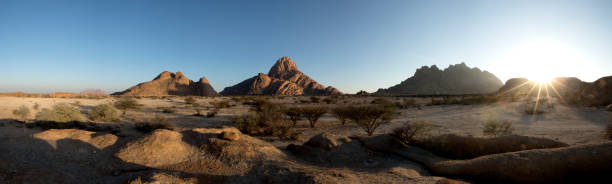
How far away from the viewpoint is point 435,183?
4445mm

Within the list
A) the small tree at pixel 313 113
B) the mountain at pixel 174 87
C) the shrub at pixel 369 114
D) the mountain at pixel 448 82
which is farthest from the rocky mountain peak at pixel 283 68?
the shrub at pixel 369 114

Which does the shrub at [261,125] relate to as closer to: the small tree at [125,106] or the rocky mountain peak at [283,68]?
the small tree at [125,106]

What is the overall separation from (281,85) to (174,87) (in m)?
46.2

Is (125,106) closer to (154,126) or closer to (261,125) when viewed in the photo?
(154,126)

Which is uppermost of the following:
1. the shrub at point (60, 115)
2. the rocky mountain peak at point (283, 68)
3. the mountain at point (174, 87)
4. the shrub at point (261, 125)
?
the rocky mountain peak at point (283, 68)

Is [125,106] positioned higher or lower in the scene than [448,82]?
lower

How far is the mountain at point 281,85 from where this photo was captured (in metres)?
107

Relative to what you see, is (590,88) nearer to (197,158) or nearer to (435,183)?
(435,183)

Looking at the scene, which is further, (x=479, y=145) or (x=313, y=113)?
(x=313, y=113)

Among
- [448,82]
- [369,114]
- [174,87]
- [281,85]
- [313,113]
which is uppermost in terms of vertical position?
[448,82]

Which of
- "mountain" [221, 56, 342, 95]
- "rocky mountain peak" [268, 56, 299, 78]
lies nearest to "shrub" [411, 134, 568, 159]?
"mountain" [221, 56, 342, 95]

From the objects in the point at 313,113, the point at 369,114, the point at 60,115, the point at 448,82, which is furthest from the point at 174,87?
the point at 448,82

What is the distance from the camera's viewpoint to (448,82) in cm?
10956

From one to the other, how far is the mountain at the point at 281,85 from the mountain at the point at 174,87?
807 inches
